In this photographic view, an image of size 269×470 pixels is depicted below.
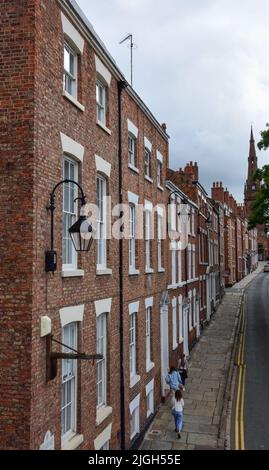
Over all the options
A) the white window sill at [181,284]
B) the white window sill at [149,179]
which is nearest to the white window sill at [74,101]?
the white window sill at [149,179]

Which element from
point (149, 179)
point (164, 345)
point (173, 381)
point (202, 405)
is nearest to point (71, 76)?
point (149, 179)

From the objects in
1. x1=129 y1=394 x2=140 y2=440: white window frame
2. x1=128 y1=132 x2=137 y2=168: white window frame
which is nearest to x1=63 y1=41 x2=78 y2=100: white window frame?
x1=128 y1=132 x2=137 y2=168: white window frame

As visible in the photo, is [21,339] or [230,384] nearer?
[21,339]

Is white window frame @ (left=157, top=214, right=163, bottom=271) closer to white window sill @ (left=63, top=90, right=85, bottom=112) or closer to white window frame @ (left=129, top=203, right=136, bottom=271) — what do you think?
white window frame @ (left=129, top=203, right=136, bottom=271)

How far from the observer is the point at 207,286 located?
128ft

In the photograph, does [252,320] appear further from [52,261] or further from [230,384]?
[52,261]

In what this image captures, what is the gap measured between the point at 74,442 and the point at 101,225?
17.4ft

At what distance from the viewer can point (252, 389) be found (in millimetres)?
20391

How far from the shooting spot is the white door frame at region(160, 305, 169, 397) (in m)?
18.6

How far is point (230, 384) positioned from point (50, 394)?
14840 millimetres

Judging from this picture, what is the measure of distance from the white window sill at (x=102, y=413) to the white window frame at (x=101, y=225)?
3.59m

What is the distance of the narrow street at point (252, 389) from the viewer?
15.0 meters

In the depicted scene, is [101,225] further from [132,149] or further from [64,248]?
[132,149]
